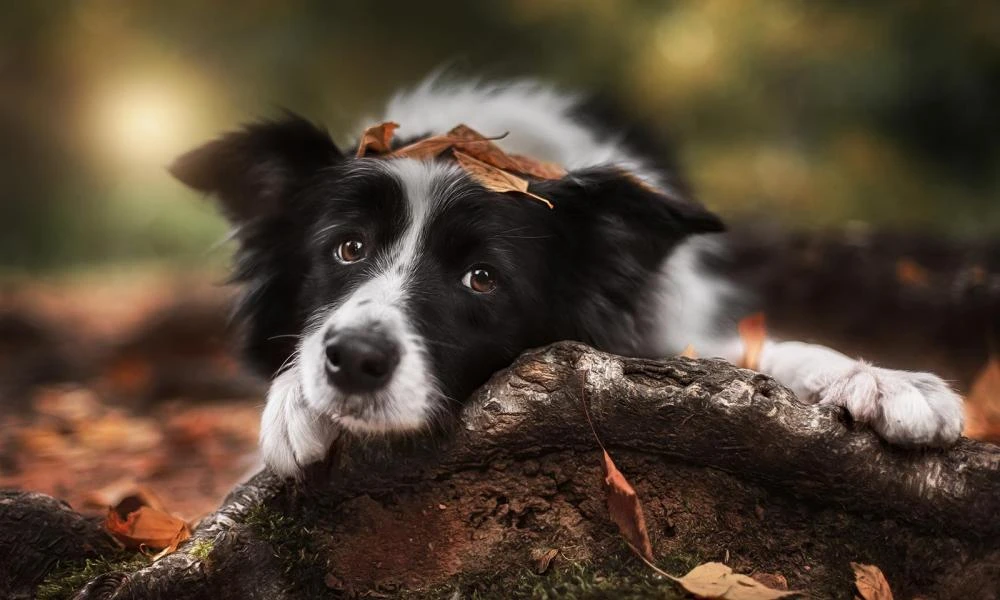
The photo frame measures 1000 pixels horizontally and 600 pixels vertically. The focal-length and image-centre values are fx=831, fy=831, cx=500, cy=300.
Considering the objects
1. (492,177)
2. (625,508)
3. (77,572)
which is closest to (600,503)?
(625,508)

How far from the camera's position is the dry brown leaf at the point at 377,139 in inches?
93.0

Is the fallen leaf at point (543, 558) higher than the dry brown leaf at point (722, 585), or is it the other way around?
the fallen leaf at point (543, 558)

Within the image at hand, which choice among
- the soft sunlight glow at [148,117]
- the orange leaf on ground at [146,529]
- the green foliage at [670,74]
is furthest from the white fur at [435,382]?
the soft sunlight glow at [148,117]

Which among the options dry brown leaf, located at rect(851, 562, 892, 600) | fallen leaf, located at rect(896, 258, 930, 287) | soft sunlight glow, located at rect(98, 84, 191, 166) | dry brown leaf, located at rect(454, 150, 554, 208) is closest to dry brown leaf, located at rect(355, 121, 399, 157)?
dry brown leaf, located at rect(454, 150, 554, 208)

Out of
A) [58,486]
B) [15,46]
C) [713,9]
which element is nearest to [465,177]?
[58,486]

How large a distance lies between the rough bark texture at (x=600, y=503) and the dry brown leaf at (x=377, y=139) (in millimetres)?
899

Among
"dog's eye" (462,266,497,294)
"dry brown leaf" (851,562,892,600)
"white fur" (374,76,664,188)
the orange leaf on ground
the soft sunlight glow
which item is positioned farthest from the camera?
the soft sunlight glow

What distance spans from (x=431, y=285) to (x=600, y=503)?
691 millimetres

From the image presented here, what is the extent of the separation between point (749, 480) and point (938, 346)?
302cm

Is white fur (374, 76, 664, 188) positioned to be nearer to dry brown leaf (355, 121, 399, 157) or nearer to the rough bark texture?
dry brown leaf (355, 121, 399, 157)

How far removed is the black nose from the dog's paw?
98 centimetres

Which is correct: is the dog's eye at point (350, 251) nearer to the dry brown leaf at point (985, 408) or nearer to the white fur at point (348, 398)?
the white fur at point (348, 398)

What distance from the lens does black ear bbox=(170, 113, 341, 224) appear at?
2.44 meters

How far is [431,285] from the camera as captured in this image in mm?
2100
